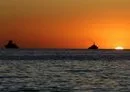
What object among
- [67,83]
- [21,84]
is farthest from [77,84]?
[21,84]

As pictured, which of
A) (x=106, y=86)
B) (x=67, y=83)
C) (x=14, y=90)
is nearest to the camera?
(x=14, y=90)

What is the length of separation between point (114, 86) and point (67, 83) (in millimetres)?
6242

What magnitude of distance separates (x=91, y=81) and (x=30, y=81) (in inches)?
293

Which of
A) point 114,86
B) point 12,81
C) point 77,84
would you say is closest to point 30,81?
point 12,81

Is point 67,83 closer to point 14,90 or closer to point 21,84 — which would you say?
point 21,84

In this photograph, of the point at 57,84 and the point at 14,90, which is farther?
the point at 57,84

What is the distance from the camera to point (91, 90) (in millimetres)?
55281

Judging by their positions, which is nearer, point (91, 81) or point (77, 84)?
point (77, 84)

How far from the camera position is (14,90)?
5525 centimetres

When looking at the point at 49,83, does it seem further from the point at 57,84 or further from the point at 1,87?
the point at 1,87

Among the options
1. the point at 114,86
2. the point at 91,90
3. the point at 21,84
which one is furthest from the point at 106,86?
the point at 21,84

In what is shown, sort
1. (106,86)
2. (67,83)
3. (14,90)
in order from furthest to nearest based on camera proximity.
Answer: (67,83)
(106,86)
(14,90)

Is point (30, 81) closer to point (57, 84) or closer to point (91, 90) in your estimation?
point (57, 84)

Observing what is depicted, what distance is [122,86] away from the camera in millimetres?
60000
